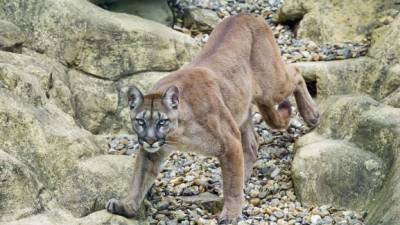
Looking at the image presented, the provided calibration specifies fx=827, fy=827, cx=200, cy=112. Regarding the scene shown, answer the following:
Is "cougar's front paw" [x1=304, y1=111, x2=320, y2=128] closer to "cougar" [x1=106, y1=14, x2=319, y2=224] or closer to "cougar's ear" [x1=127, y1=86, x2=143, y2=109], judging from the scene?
"cougar" [x1=106, y1=14, x2=319, y2=224]

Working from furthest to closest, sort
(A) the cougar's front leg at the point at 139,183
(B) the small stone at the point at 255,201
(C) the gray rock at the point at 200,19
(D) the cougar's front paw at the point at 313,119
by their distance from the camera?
(C) the gray rock at the point at 200,19
(D) the cougar's front paw at the point at 313,119
(B) the small stone at the point at 255,201
(A) the cougar's front leg at the point at 139,183

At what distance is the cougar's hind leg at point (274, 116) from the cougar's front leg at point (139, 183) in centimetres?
169

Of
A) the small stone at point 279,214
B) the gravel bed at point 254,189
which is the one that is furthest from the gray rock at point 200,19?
the small stone at point 279,214

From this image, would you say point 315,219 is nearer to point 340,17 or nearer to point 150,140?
point 150,140

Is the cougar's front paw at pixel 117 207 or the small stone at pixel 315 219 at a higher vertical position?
the cougar's front paw at pixel 117 207

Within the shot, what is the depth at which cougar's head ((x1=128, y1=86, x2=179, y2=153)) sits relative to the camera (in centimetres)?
648

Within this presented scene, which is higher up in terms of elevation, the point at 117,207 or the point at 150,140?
the point at 150,140

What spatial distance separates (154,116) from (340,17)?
495 centimetres

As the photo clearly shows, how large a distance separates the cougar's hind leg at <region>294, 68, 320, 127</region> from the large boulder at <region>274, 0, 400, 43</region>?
2.08 m

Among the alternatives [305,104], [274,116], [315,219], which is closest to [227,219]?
[315,219]

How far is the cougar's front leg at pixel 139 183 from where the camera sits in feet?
21.5

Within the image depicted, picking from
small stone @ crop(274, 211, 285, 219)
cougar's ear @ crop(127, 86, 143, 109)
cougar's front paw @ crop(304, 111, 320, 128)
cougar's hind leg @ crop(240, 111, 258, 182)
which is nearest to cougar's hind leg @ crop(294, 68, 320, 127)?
cougar's front paw @ crop(304, 111, 320, 128)

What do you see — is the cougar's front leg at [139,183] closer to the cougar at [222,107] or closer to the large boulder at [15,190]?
the cougar at [222,107]

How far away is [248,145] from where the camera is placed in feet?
26.7
